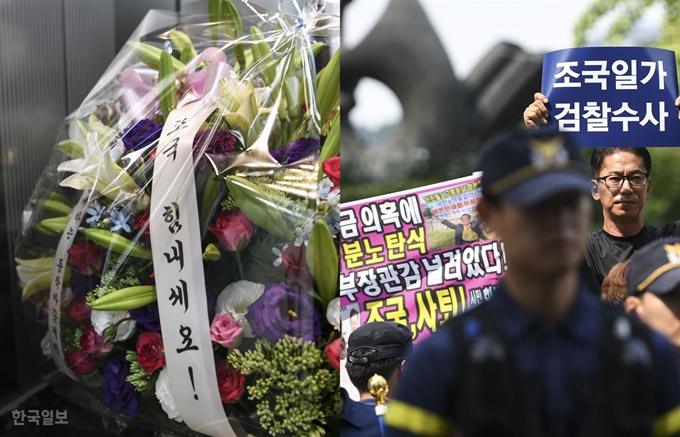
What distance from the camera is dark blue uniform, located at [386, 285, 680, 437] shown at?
1.02 metres

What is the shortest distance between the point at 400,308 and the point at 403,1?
80cm

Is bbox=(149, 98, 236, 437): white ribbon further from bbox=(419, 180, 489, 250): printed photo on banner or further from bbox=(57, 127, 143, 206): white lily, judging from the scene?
bbox=(419, 180, 489, 250): printed photo on banner

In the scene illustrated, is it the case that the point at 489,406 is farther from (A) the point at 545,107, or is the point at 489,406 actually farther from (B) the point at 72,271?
(B) the point at 72,271

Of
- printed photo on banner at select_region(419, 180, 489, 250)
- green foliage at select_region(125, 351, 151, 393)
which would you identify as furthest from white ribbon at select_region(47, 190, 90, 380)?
printed photo on banner at select_region(419, 180, 489, 250)

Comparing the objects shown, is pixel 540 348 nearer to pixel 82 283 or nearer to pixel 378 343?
pixel 378 343

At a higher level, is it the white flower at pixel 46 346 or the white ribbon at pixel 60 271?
the white ribbon at pixel 60 271

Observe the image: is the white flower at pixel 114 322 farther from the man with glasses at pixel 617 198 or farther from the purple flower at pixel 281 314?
the man with glasses at pixel 617 198

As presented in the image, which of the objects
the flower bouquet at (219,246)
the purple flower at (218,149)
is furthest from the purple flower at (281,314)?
the purple flower at (218,149)

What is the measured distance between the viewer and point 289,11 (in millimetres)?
1837

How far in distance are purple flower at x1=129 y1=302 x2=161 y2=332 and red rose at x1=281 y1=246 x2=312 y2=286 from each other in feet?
1.12

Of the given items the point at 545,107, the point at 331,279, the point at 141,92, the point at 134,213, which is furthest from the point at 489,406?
the point at 141,92

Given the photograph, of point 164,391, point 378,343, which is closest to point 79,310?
point 164,391

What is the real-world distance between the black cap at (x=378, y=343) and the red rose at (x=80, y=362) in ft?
2.26

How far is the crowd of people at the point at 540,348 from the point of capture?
102cm
